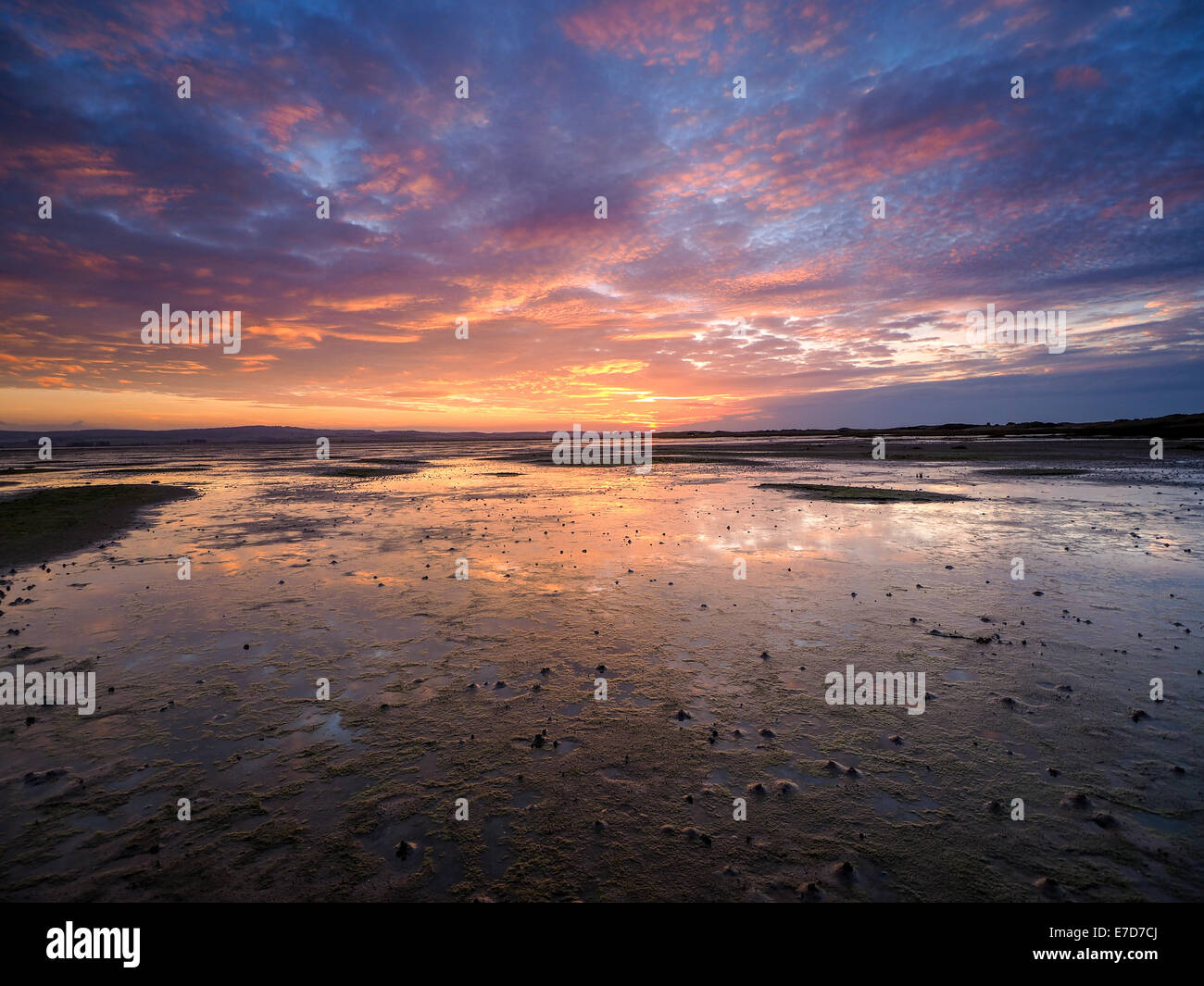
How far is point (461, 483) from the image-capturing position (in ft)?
161

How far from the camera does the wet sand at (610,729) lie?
16.7 feet

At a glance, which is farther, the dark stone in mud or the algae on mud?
the algae on mud

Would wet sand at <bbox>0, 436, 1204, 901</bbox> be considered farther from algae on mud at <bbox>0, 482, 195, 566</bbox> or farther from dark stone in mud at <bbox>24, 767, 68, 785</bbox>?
algae on mud at <bbox>0, 482, 195, 566</bbox>

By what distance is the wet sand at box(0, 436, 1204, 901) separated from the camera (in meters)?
5.09

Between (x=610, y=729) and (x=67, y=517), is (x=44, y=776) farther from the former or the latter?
(x=67, y=517)

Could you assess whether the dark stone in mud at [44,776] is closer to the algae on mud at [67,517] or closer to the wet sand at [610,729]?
the wet sand at [610,729]

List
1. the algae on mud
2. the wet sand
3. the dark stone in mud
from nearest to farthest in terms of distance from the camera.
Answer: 1. the wet sand
2. the dark stone in mud
3. the algae on mud

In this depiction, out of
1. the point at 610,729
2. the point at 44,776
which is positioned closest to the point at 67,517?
the point at 44,776

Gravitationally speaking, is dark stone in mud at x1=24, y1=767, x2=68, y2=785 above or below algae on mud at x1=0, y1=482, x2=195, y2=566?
below

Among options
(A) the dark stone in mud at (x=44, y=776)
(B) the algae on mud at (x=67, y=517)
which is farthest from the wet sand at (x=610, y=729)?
(B) the algae on mud at (x=67, y=517)

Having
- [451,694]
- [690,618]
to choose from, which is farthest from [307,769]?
[690,618]

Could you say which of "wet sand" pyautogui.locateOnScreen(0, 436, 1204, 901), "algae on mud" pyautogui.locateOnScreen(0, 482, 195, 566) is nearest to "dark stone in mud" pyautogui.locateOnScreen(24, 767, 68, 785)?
"wet sand" pyautogui.locateOnScreen(0, 436, 1204, 901)

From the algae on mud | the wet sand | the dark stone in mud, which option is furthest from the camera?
the algae on mud

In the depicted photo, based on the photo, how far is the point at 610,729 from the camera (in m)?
7.71
